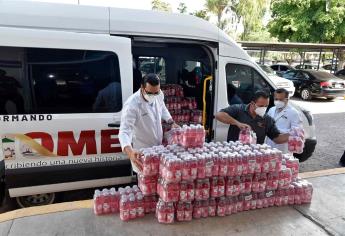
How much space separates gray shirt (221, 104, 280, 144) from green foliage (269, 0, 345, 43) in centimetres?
1784

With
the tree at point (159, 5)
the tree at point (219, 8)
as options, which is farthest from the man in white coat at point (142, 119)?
the tree at point (159, 5)

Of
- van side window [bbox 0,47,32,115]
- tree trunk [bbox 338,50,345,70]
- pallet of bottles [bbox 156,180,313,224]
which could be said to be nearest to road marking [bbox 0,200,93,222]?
pallet of bottles [bbox 156,180,313,224]

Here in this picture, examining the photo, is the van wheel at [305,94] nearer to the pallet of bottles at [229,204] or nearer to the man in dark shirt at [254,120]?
the man in dark shirt at [254,120]

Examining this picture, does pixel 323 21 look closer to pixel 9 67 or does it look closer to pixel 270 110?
pixel 270 110

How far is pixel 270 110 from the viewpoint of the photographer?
4648 millimetres

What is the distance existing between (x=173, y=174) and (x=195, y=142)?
0.48 meters

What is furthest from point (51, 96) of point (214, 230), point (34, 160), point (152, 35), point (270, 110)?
point (270, 110)

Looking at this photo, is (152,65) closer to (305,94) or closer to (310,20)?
(305,94)

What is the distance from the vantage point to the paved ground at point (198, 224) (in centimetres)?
279

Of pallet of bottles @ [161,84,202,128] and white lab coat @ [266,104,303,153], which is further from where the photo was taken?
pallet of bottles @ [161,84,202,128]

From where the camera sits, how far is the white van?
3.34 m

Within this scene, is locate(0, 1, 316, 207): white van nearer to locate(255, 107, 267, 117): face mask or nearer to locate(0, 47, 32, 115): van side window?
locate(0, 47, 32, 115): van side window

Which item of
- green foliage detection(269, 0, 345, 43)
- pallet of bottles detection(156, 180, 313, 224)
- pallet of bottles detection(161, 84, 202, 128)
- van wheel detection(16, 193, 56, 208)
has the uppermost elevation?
green foliage detection(269, 0, 345, 43)

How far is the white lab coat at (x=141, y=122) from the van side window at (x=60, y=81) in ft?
1.65
